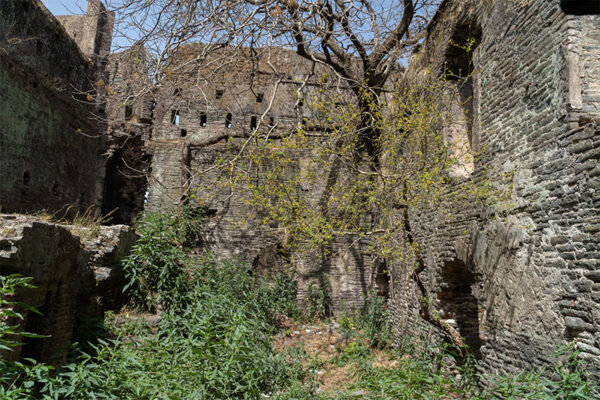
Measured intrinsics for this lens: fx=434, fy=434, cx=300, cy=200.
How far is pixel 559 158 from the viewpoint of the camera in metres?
4.78

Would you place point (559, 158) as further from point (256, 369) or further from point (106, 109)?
point (106, 109)

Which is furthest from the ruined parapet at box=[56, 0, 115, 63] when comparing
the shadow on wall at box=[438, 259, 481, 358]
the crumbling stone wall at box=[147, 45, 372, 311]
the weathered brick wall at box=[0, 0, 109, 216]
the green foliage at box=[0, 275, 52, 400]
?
the shadow on wall at box=[438, 259, 481, 358]

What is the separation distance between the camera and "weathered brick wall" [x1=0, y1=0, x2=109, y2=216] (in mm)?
10742

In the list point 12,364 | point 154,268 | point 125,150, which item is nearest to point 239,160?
point 154,268

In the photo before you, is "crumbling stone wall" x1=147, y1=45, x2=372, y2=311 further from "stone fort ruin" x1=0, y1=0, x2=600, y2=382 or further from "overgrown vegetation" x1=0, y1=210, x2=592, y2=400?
"overgrown vegetation" x1=0, y1=210, x2=592, y2=400

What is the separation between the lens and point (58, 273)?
5516 millimetres

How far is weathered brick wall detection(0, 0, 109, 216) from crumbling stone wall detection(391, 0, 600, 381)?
793cm

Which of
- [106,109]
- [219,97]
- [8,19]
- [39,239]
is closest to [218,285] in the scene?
[39,239]

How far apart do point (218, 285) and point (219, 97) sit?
7.23m

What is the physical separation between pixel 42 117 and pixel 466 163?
11.3m

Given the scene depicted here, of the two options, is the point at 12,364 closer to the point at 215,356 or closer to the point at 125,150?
the point at 215,356

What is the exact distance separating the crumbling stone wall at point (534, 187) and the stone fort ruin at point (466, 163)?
0.06ft

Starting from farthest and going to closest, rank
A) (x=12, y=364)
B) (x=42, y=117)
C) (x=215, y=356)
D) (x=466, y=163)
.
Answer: (x=42, y=117), (x=466, y=163), (x=215, y=356), (x=12, y=364)

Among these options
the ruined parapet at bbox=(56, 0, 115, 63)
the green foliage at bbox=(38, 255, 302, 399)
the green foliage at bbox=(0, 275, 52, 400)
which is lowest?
the green foliage at bbox=(38, 255, 302, 399)
